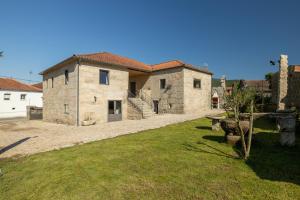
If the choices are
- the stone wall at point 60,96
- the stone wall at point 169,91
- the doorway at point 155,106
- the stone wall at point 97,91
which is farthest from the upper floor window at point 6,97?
the doorway at point 155,106

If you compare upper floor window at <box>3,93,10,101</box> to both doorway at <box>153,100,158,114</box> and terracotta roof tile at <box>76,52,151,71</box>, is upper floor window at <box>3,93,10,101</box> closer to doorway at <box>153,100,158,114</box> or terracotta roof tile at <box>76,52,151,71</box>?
terracotta roof tile at <box>76,52,151,71</box>

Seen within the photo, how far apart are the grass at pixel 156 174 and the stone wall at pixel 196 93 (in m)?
14.2

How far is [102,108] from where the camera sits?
16734 millimetres

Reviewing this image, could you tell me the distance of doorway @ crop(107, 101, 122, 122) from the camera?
17.5 metres

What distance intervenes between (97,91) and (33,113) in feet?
41.2

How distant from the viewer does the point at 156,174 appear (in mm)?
4668

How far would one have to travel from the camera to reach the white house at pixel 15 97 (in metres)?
26.7

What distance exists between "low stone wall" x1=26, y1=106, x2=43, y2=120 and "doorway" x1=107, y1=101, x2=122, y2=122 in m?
12.3

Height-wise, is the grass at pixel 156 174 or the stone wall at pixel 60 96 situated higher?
the stone wall at pixel 60 96

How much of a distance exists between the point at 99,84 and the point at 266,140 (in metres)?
13.5

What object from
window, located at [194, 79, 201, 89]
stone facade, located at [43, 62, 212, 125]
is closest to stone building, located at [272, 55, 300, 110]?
stone facade, located at [43, 62, 212, 125]

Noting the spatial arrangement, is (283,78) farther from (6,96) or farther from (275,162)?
(6,96)

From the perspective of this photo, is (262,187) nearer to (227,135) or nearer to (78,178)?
(227,135)

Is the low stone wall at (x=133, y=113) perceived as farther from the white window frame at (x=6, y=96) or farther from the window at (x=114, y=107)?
the white window frame at (x=6, y=96)
